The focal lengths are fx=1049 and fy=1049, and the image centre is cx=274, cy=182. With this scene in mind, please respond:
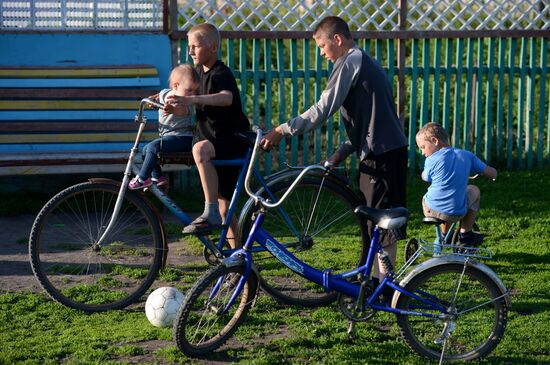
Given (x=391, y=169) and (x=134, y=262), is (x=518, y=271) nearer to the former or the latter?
(x=391, y=169)

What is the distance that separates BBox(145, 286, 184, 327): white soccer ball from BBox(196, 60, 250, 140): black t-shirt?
3.23ft

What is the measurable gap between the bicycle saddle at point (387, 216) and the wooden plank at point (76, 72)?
15.5 feet

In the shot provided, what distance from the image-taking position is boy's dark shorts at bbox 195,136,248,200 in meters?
6.27

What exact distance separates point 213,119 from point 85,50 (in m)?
3.85

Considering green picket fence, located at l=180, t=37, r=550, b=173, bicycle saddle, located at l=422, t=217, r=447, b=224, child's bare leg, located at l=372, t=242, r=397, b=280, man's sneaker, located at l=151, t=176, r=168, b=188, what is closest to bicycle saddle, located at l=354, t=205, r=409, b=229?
child's bare leg, located at l=372, t=242, r=397, b=280

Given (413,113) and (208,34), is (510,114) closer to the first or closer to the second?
(413,113)

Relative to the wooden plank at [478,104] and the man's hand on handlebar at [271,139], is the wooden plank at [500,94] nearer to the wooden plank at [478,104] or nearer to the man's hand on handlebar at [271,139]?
the wooden plank at [478,104]

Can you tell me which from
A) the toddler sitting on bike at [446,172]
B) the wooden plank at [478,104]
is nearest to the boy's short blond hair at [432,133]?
the toddler sitting on bike at [446,172]

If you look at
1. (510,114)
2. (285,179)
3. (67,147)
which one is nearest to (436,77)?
(510,114)

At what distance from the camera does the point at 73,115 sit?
9.61 metres

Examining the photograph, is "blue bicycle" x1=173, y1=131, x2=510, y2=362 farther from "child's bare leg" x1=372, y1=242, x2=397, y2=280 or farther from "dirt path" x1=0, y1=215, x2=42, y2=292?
"dirt path" x1=0, y1=215, x2=42, y2=292

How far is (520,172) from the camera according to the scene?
10.7 m

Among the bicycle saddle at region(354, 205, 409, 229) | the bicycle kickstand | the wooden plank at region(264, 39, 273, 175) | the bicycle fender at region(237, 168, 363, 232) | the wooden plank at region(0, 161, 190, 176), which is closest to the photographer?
the bicycle saddle at region(354, 205, 409, 229)

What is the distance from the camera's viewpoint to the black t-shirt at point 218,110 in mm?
6230
